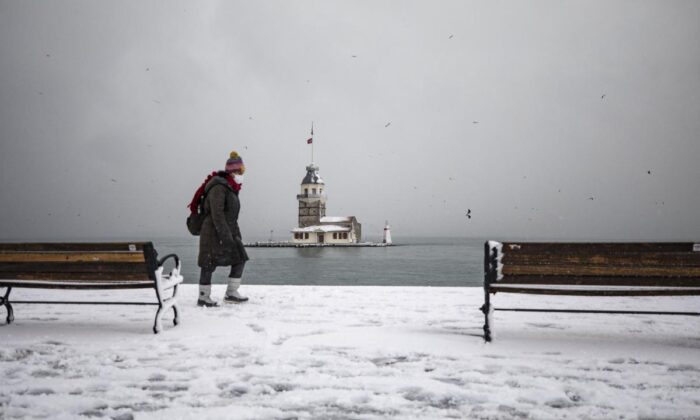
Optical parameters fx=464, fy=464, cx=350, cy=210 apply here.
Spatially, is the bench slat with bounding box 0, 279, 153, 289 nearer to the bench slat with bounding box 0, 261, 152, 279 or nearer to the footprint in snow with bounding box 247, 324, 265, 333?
the bench slat with bounding box 0, 261, 152, 279

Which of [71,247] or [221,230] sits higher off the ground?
[221,230]

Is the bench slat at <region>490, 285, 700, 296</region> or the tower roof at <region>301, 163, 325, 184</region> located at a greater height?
the tower roof at <region>301, 163, 325, 184</region>

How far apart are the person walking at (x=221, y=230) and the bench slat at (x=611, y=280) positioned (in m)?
3.50

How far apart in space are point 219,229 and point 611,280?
450 centimetres

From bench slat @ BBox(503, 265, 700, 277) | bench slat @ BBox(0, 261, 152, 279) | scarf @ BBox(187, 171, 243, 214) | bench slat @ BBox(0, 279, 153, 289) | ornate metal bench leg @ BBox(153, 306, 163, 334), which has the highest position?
scarf @ BBox(187, 171, 243, 214)

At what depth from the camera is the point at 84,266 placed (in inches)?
181

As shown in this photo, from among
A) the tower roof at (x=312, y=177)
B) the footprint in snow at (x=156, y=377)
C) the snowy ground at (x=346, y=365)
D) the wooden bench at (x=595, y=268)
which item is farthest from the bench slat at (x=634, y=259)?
the tower roof at (x=312, y=177)

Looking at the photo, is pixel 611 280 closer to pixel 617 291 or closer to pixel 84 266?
pixel 617 291

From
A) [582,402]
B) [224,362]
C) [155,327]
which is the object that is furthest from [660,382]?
[155,327]

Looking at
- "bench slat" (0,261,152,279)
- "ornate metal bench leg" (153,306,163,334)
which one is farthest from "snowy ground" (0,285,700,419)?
"bench slat" (0,261,152,279)

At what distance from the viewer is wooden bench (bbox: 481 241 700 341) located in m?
3.95

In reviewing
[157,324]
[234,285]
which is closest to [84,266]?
[157,324]

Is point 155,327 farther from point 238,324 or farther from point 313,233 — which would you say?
point 313,233

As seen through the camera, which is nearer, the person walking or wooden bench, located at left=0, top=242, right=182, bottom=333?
wooden bench, located at left=0, top=242, right=182, bottom=333
